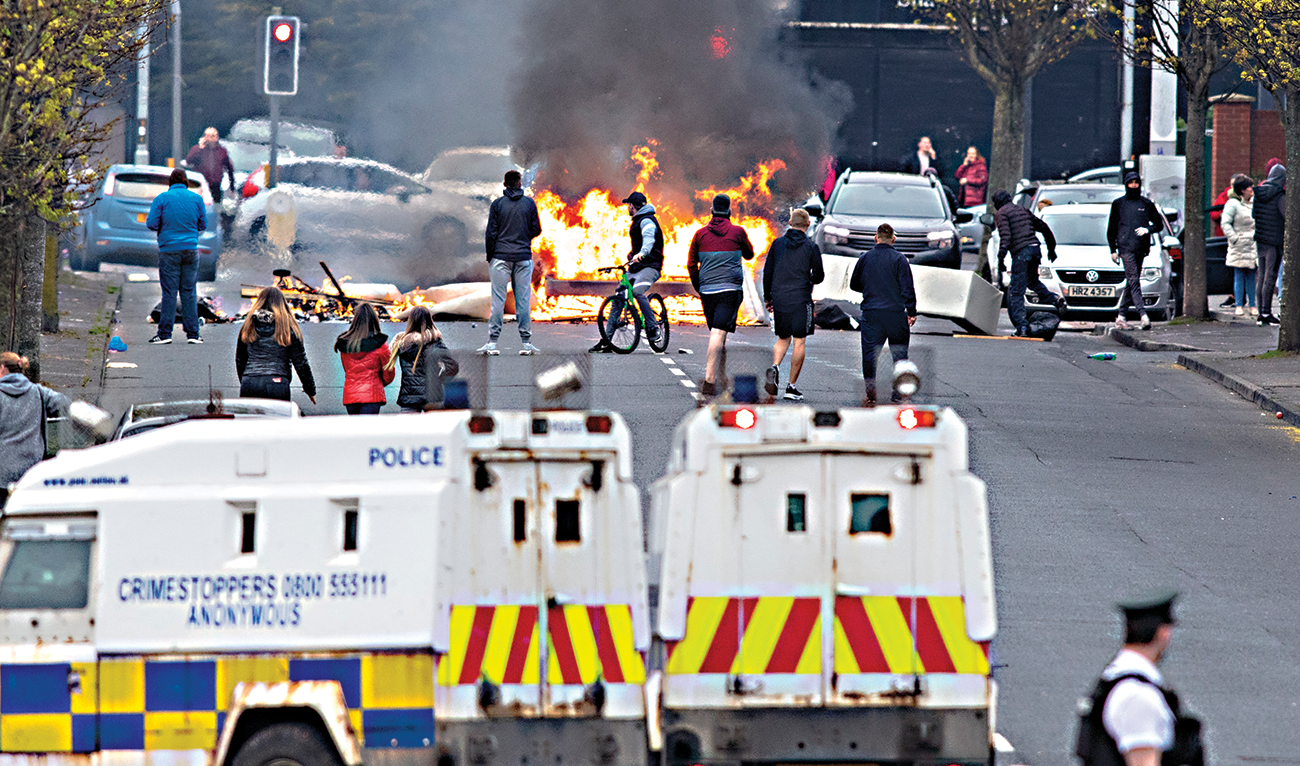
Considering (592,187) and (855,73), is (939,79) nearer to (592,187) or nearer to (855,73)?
(855,73)

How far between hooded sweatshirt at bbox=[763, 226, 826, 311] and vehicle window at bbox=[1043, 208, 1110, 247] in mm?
9482

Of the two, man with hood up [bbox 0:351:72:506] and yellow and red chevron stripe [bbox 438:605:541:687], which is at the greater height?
man with hood up [bbox 0:351:72:506]

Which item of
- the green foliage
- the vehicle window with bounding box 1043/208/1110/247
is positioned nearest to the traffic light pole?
the vehicle window with bounding box 1043/208/1110/247

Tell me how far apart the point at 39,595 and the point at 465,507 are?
1439 mm

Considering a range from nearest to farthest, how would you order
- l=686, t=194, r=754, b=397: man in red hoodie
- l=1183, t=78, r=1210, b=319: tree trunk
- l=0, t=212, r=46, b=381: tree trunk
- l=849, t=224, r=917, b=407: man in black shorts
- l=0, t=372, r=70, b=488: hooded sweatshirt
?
l=0, t=372, r=70, b=488: hooded sweatshirt
l=0, t=212, r=46, b=381: tree trunk
l=849, t=224, r=917, b=407: man in black shorts
l=686, t=194, r=754, b=397: man in red hoodie
l=1183, t=78, r=1210, b=319: tree trunk

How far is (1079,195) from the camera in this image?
25.3 m

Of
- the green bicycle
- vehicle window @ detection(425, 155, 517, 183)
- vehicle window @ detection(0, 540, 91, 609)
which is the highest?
vehicle window @ detection(425, 155, 517, 183)

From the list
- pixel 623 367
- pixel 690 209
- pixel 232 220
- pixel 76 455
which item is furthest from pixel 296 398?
pixel 232 220

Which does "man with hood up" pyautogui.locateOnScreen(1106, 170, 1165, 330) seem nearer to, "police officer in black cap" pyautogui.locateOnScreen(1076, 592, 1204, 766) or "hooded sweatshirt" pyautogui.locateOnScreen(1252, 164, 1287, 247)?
"hooded sweatshirt" pyautogui.locateOnScreen(1252, 164, 1287, 247)

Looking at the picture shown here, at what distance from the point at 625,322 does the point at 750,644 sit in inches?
478

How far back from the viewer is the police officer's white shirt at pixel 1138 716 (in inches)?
175

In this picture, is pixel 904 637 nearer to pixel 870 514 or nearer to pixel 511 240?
pixel 870 514

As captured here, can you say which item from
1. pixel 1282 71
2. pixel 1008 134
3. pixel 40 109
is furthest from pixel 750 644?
pixel 1008 134

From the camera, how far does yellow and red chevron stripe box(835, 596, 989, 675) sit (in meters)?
6.14
